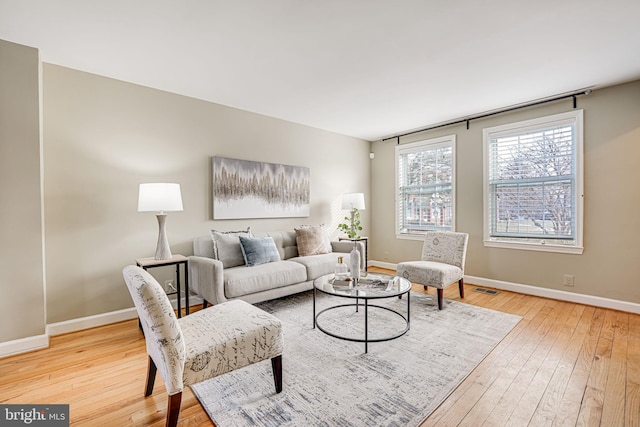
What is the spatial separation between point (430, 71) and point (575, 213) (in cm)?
249

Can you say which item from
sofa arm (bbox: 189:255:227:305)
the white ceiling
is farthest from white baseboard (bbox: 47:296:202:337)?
the white ceiling

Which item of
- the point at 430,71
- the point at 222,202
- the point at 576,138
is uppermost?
the point at 430,71

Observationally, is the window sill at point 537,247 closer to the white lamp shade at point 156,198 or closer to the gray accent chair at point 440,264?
the gray accent chair at point 440,264

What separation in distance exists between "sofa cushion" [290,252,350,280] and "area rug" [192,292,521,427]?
0.60 meters

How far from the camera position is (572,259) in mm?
3539

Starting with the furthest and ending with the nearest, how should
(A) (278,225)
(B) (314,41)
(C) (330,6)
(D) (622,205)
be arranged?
(A) (278,225)
(D) (622,205)
(B) (314,41)
(C) (330,6)

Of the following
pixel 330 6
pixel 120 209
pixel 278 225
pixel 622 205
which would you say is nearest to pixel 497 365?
pixel 622 205

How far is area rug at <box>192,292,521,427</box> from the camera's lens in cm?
165

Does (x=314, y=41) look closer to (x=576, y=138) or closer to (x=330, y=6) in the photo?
(x=330, y=6)

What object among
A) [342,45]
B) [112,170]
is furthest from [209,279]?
[342,45]

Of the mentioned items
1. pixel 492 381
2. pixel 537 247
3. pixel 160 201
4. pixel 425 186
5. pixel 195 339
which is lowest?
pixel 492 381

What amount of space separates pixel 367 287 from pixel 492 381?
3.58 feet

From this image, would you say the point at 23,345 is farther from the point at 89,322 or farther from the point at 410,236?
the point at 410,236

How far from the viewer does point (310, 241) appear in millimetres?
4043
